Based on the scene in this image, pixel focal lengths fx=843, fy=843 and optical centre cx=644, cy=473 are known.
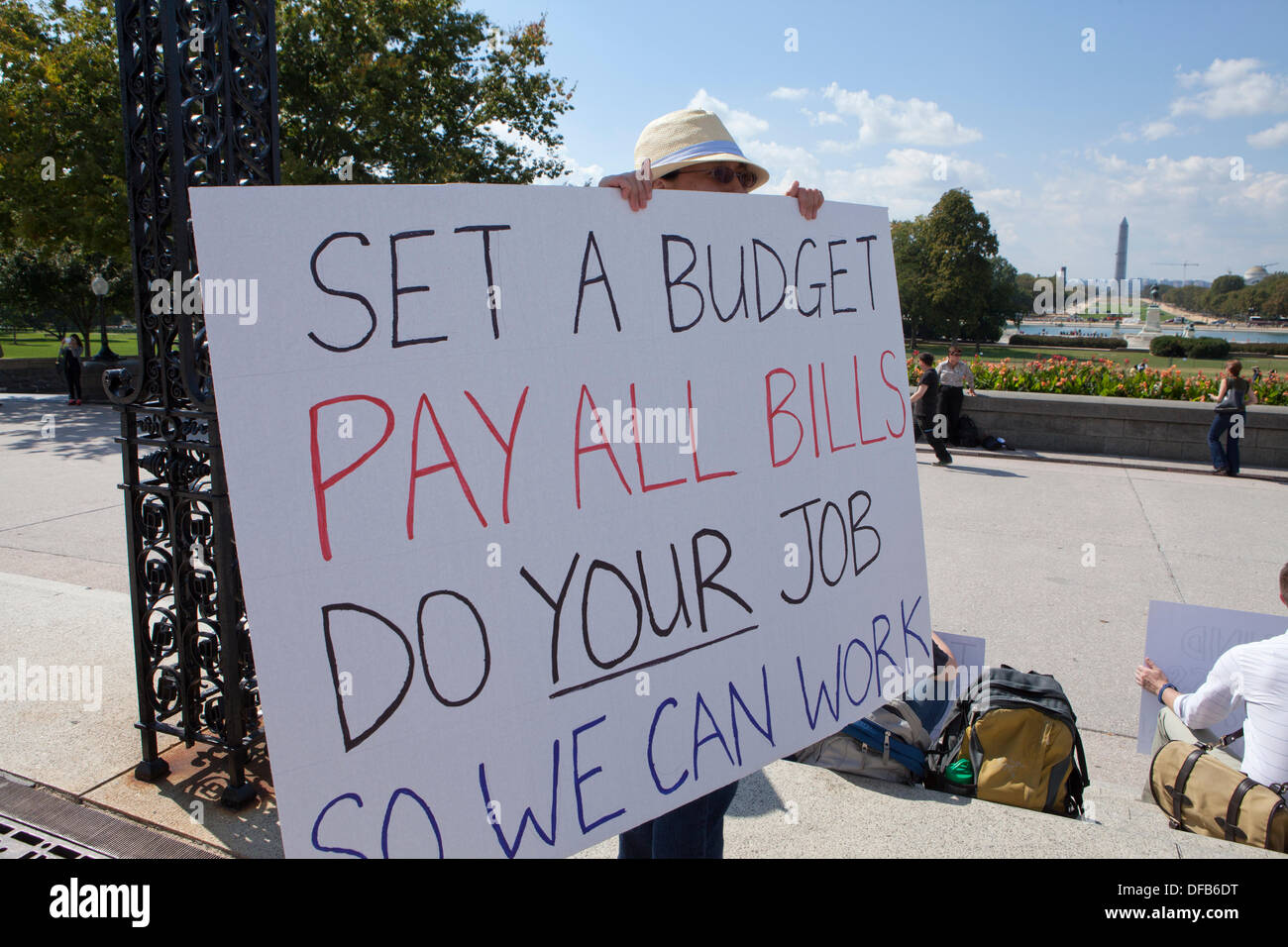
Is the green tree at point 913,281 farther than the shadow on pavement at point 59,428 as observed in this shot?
Yes

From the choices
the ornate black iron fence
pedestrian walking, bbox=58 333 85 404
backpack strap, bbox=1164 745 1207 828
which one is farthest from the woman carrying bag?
pedestrian walking, bbox=58 333 85 404

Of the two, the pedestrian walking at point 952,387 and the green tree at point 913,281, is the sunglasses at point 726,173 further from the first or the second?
the green tree at point 913,281

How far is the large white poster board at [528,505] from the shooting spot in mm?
1443

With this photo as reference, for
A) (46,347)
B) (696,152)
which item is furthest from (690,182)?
(46,347)

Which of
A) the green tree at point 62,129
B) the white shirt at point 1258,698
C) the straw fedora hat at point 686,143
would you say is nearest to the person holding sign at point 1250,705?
the white shirt at point 1258,698

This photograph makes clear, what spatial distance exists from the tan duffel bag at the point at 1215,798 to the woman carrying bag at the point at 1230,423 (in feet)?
32.2

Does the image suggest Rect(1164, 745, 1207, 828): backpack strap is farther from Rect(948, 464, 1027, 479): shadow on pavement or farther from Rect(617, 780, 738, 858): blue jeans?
Rect(948, 464, 1027, 479): shadow on pavement

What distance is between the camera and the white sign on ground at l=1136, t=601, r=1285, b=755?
3.06 meters

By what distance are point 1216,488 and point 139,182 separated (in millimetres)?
11489

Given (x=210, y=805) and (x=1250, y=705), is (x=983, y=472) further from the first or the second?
(x=210, y=805)

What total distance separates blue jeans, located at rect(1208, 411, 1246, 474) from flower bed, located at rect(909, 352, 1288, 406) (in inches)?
86.1

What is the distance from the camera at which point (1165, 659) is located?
3.22 meters
